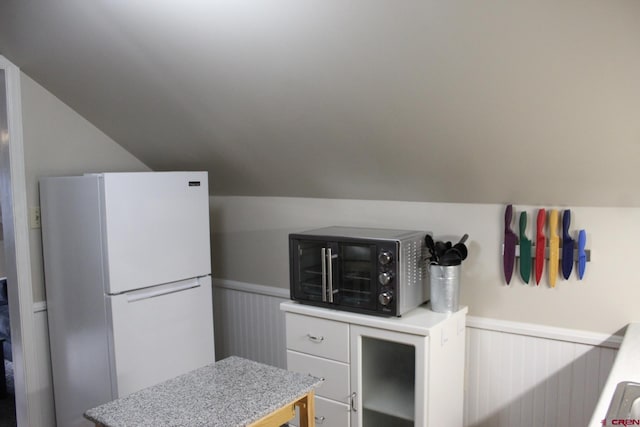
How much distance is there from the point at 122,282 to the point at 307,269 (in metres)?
0.87

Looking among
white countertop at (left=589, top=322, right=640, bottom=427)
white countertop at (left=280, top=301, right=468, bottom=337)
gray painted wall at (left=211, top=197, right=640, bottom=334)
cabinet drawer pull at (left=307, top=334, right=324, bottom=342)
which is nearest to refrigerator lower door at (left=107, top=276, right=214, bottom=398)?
A: gray painted wall at (left=211, top=197, right=640, bottom=334)

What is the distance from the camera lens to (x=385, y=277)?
223 cm

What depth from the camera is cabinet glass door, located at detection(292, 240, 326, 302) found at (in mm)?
2453

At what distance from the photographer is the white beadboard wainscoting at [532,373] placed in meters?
2.21

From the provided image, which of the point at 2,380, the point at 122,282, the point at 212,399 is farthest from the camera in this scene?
the point at 2,380

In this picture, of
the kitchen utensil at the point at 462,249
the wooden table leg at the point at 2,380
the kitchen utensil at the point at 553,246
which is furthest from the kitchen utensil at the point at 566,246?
the wooden table leg at the point at 2,380

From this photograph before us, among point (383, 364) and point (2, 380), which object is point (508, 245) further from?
point (2, 380)

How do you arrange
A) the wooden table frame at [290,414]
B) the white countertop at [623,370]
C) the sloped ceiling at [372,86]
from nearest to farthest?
the white countertop at [623,370], the wooden table frame at [290,414], the sloped ceiling at [372,86]

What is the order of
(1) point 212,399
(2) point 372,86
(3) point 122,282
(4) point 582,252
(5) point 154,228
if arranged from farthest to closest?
1. (5) point 154,228
2. (3) point 122,282
3. (4) point 582,252
4. (2) point 372,86
5. (1) point 212,399

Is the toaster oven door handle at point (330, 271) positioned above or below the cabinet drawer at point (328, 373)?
above

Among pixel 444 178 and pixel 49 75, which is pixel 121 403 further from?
pixel 49 75

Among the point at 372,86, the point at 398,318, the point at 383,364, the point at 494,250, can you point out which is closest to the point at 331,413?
the point at 383,364

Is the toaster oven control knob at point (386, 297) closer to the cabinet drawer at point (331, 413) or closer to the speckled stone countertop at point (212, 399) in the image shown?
the cabinet drawer at point (331, 413)

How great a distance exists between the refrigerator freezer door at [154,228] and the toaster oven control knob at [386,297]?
1123 millimetres
